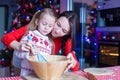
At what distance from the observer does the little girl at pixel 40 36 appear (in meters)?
1.15

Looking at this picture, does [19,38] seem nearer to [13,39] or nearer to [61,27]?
[13,39]

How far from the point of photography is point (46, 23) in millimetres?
1149

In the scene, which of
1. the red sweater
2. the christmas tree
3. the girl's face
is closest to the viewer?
the girl's face

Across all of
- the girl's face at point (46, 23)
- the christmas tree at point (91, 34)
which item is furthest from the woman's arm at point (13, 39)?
the christmas tree at point (91, 34)

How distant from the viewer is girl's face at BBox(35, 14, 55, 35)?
115cm

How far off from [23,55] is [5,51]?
3.25m

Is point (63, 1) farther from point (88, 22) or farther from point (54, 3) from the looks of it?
point (88, 22)

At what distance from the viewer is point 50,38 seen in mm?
1296

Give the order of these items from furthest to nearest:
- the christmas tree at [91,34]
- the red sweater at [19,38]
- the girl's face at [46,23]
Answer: the christmas tree at [91,34], the red sweater at [19,38], the girl's face at [46,23]

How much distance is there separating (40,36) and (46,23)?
109 millimetres

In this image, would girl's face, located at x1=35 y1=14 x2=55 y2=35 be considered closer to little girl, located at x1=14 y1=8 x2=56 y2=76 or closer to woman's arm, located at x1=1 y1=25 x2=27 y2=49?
little girl, located at x1=14 y1=8 x2=56 y2=76

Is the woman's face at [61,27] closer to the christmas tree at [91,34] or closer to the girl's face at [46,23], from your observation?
the girl's face at [46,23]

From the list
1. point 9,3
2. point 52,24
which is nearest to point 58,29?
point 52,24

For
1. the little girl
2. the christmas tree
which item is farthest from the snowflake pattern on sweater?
the christmas tree
